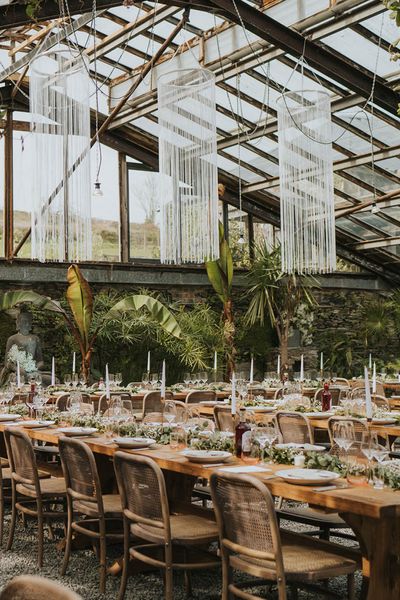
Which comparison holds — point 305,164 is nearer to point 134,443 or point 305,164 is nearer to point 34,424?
point 34,424

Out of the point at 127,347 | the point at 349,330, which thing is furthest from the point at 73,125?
the point at 349,330

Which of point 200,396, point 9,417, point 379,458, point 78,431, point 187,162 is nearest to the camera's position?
point 379,458

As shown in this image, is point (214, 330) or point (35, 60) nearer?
point (35, 60)

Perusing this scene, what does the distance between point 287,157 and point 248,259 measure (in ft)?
28.2

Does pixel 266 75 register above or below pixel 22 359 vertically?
above

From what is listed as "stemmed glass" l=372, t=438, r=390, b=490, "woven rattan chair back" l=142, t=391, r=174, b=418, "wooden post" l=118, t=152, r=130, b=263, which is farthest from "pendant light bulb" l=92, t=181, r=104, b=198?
"stemmed glass" l=372, t=438, r=390, b=490

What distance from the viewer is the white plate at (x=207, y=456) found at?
480cm

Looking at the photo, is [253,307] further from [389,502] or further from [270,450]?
[389,502]

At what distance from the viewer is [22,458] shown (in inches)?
230

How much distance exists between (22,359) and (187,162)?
599 centimetres

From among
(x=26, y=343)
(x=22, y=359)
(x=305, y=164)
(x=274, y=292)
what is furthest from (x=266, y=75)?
(x=22, y=359)

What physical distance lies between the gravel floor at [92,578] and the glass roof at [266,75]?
530 cm

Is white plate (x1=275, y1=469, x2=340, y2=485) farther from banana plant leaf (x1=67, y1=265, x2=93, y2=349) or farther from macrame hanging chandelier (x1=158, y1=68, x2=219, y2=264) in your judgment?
banana plant leaf (x1=67, y1=265, x2=93, y2=349)

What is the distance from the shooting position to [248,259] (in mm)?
16156
